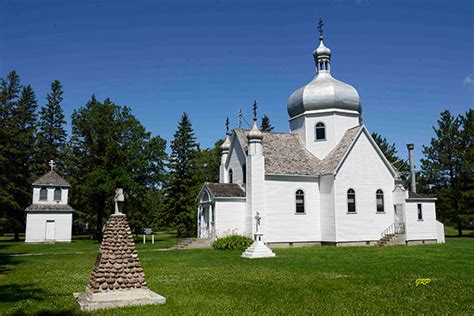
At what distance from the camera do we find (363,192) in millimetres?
31219

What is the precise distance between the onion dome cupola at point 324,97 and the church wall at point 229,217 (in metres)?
9.72

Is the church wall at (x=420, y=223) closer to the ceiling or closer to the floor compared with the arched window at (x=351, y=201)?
closer to the floor

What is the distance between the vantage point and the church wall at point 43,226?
39.0 meters

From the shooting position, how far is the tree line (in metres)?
41.0

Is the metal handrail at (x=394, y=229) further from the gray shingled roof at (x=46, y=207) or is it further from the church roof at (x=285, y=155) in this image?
the gray shingled roof at (x=46, y=207)

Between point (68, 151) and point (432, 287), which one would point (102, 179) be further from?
point (432, 287)

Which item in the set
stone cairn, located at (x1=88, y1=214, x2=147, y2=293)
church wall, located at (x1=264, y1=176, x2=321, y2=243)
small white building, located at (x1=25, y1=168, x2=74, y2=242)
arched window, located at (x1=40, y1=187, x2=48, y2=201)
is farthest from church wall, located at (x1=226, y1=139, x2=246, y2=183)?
stone cairn, located at (x1=88, y1=214, x2=147, y2=293)

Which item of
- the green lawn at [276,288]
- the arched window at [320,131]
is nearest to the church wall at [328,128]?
the arched window at [320,131]

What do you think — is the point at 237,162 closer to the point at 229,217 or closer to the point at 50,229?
the point at 229,217

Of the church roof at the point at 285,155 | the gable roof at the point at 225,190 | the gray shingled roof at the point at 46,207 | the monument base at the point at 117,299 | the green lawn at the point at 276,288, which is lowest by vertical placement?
the green lawn at the point at 276,288

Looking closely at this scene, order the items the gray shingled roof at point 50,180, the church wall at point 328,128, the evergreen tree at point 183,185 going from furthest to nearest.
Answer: the evergreen tree at point 183,185
the gray shingled roof at point 50,180
the church wall at point 328,128

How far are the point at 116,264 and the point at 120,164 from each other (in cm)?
3228

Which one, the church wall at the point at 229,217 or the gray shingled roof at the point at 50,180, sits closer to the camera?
the church wall at the point at 229,217

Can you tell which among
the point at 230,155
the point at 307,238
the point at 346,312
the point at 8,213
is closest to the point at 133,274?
the point at 346,312
